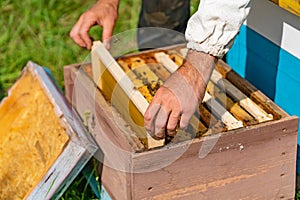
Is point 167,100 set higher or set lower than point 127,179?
higher

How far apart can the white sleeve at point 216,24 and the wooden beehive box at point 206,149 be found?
22 centimetres

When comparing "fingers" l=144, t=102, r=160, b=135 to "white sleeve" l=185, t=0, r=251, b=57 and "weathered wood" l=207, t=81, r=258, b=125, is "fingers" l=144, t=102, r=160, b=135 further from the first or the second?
"weathered wood" l=207, t=81, r=258, b=125

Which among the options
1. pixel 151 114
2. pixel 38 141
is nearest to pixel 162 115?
pixel 151 114

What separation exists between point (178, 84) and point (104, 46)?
482mm

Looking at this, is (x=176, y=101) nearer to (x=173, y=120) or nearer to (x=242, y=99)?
(x=173, y=120)

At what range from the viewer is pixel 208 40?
1.58 meters

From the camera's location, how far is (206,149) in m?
1.61

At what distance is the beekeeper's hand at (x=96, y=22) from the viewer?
1.97 metres

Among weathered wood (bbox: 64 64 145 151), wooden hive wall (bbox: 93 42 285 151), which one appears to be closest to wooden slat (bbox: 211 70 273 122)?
wooden hive wall (bbox: 93 42 285 151)

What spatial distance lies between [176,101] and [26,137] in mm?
618

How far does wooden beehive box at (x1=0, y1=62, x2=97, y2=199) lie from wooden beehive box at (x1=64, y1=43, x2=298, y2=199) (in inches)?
3.8

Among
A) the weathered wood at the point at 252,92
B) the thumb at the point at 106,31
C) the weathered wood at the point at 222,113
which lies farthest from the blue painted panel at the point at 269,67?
the thumb at the point at 106,31

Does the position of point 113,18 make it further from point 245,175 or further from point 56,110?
point 245,175

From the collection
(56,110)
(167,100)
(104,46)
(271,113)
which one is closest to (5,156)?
(56,110)
